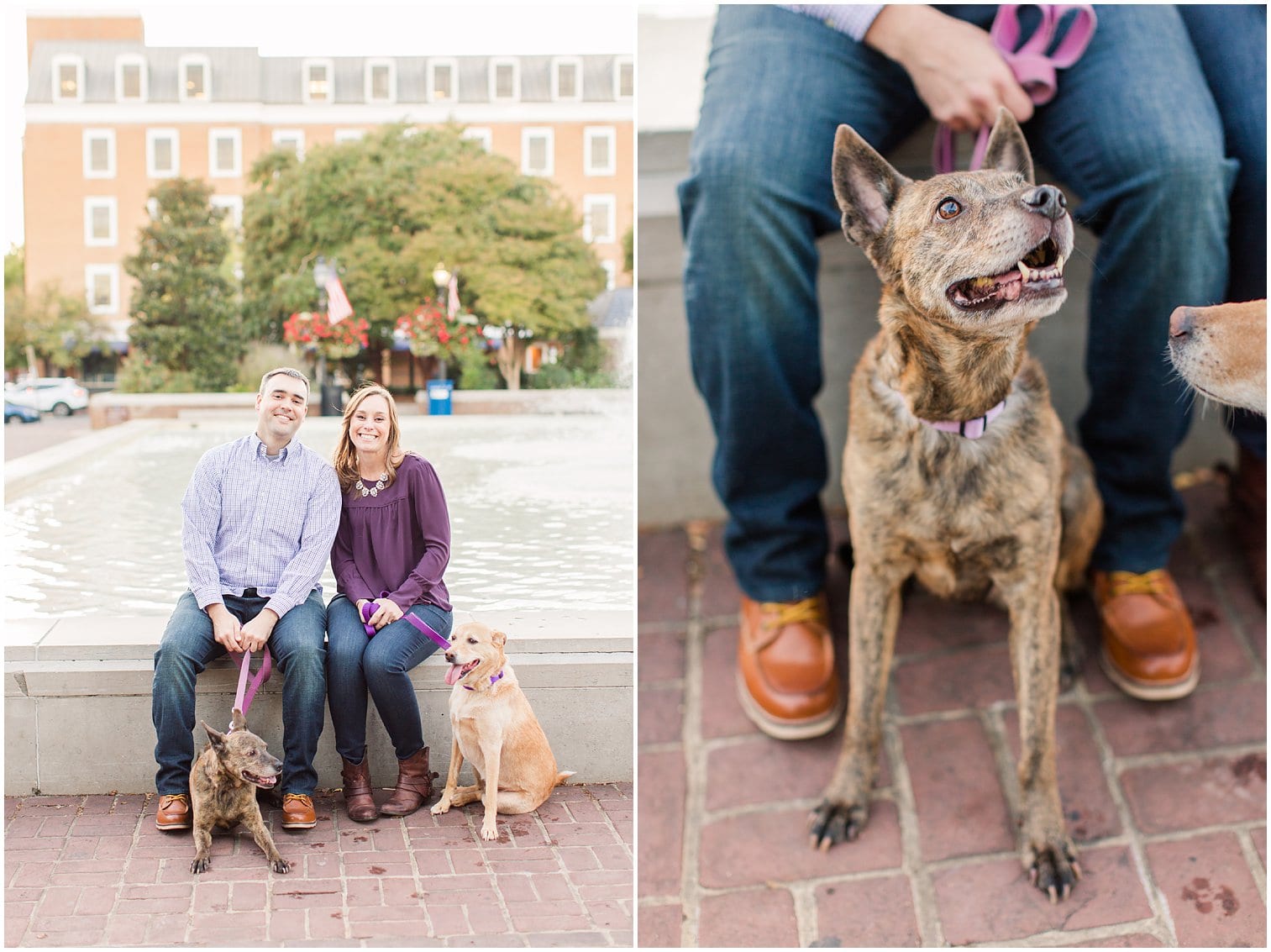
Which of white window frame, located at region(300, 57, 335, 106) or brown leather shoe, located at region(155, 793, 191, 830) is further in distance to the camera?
white window frame, located at region(300, 57, 335, 106)

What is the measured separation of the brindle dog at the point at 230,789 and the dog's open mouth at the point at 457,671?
1.11 ft

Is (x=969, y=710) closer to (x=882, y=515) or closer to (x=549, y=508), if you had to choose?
(x=882, y=515)

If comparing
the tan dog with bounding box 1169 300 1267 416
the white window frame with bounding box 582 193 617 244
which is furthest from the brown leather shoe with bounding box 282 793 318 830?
the tan dog with bounding box 1169 300 1267 416

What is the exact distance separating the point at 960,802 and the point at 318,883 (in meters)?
1.39

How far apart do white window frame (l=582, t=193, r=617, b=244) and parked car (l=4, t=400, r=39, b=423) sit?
1143mm

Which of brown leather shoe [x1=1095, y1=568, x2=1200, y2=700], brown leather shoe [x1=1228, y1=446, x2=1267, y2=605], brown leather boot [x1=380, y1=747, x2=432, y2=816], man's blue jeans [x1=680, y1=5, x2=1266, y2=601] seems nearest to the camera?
man's blue jeans [x1=680, y1=5, x2=1266, y2=601]

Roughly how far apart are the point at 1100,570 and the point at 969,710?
461mm

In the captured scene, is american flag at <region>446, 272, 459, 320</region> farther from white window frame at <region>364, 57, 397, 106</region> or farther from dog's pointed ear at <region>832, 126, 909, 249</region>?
dog's pointed ear at <region>832, 126, 909, 249</region>

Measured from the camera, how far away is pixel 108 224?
6.40 ft

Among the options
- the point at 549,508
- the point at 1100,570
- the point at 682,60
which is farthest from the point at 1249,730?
the point at 682,60

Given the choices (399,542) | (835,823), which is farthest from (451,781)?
(835,823)

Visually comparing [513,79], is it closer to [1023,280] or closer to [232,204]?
[232,204]

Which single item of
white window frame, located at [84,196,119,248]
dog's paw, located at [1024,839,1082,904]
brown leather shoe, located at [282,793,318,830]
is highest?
white window frame, located at [84,196,119,248]

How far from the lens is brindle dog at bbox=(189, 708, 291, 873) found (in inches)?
66.2
